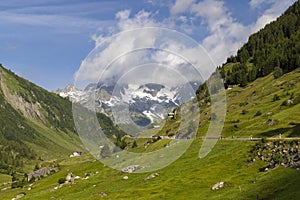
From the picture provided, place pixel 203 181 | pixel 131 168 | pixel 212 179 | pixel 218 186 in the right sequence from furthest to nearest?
pixel 131 168
pixel 212 179
pixel 203 181
pixel 218 186

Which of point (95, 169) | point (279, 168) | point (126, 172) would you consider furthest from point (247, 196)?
point (95, 169)

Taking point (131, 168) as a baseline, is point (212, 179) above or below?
below

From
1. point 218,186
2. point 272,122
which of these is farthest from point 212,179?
point 272,122

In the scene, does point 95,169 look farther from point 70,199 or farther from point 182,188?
point 182,188

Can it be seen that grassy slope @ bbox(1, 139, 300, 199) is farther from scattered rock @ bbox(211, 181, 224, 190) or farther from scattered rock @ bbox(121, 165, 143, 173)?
scattered rock @ bbox(121, 165, 143, 173)

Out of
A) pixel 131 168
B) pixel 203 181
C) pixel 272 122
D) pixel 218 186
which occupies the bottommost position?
pixel 218 186

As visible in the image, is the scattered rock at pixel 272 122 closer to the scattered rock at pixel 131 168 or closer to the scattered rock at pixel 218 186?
the scattered rock at pixel 131 168

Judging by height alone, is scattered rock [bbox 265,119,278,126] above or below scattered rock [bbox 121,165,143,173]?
above

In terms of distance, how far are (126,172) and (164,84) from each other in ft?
230

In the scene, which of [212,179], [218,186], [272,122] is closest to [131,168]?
[212,179]

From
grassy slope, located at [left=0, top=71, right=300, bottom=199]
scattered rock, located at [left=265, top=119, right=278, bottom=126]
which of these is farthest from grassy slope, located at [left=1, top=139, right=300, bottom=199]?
scattered rock, located at [left=265, top=119, right=278, bottom=126]

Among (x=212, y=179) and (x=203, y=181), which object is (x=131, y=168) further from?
(x=212, y=179)

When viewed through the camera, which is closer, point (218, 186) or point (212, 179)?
point (218, 186)

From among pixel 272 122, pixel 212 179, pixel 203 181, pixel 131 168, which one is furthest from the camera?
pixel 272 122
